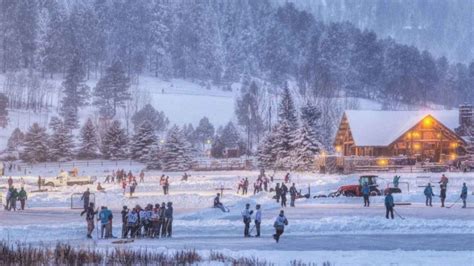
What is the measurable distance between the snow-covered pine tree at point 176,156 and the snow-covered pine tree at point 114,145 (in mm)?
11867

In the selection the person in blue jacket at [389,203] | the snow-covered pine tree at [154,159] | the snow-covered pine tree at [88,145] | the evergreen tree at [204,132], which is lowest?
the person in blue jacket at [389,203]

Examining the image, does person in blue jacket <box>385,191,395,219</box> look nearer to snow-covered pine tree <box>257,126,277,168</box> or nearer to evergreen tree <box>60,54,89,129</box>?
snow-covered pine tree <box>257,126,277,168</box>

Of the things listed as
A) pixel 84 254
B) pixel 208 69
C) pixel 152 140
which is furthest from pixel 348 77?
pixel 84 254

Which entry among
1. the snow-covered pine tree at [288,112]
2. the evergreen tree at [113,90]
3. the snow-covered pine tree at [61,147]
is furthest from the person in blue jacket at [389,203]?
the evergreen tree at [113,90]

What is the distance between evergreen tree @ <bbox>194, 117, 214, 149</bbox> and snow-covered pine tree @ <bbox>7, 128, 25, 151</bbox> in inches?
1026

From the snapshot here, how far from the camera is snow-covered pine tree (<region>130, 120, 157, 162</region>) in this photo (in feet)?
244

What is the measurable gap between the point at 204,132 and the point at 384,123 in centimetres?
4104

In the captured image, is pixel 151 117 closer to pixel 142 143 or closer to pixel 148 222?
pixel 142 143

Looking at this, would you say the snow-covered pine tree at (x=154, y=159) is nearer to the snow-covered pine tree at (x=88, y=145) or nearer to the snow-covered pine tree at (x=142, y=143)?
the snow-covered pine tree at (x=142, y=143)

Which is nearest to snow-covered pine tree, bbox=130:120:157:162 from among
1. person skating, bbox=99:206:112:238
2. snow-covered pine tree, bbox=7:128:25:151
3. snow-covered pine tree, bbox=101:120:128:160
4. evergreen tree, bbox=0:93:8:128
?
snow-covered pine tree, bbox=101:120:128:160

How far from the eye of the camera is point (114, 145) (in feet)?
255

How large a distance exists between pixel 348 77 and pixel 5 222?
A: 12457 cm

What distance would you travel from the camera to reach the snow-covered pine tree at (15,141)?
85.8 meters

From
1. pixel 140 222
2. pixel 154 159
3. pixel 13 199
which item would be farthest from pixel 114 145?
pixel 140 222
